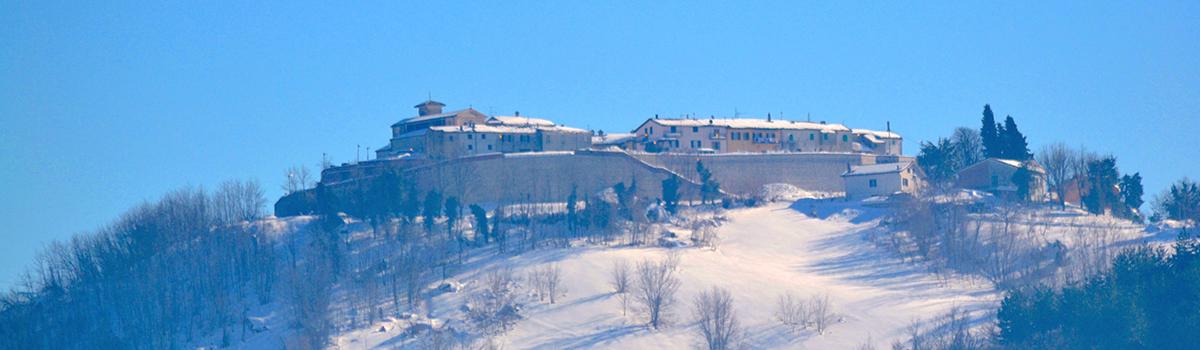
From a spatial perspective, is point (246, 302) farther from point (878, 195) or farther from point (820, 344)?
point (878, 195)

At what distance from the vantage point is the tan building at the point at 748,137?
9444 centimetres

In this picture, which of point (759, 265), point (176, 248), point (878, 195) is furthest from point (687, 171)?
point (176, 248)

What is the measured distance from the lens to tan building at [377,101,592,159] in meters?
87.2

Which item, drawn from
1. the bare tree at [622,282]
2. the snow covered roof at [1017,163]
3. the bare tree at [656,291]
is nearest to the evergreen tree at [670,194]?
the bare tree at [622,282]

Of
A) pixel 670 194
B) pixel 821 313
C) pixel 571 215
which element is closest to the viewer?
pixel 821 313

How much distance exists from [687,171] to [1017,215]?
19316 millimetres

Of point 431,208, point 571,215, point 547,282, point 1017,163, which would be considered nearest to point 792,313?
point 547,282

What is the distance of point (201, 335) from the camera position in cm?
6481

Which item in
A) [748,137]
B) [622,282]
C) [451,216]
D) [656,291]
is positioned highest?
[748,137]

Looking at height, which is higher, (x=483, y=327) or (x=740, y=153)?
(x=740, y=153)

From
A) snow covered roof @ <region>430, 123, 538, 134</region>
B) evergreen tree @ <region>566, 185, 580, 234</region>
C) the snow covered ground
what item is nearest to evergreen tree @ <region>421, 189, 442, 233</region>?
the snow covered ground

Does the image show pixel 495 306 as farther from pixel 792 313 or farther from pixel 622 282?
pixel 792 313

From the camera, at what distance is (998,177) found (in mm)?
81750

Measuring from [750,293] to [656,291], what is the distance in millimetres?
3844
